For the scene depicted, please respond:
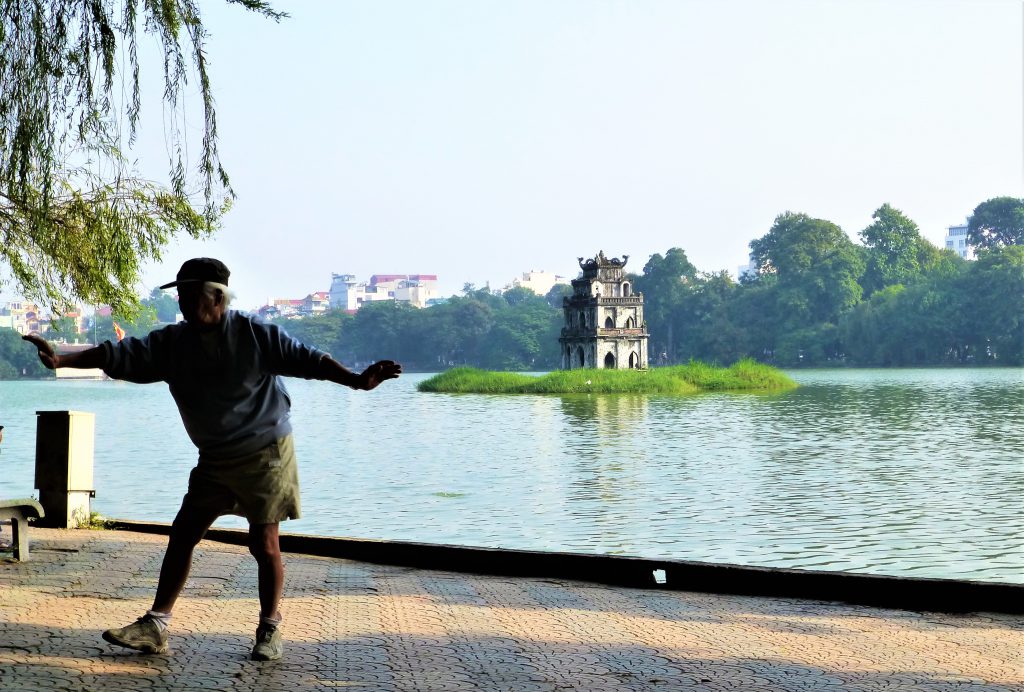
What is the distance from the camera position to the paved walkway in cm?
501

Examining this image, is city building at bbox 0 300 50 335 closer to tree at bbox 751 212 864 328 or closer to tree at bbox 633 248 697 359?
tree at bbox 633 248 697 359

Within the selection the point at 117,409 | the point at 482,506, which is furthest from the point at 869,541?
the point at 117,409

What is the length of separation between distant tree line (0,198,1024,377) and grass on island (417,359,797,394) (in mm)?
32406

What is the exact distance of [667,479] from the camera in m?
26.5

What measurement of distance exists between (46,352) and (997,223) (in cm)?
13076

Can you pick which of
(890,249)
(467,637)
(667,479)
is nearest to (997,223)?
(890,249)

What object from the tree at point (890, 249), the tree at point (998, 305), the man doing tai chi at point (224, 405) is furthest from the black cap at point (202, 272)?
the tree at point (890, 249)

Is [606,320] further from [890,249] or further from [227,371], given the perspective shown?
[227,371]

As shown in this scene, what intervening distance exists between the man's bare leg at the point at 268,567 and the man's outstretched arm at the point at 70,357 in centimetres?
91

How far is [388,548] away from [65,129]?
12.6ft

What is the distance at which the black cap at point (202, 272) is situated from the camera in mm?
5133

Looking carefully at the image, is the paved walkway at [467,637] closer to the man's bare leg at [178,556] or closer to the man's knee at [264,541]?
the man's bare leg at [178,556]

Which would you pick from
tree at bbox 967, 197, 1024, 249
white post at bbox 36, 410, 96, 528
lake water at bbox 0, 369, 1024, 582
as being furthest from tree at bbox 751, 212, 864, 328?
white post at bbox 36, 410, 96, 528

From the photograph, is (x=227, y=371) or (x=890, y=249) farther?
(x=890, y=249)
